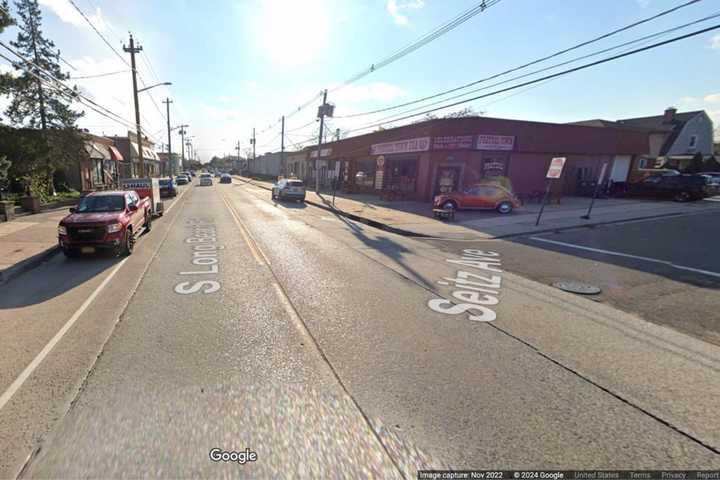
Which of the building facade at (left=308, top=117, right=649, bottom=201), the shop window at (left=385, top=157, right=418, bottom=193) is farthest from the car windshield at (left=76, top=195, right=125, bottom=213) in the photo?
the shop window at (left=385, top=157, right=418, bottom=193)

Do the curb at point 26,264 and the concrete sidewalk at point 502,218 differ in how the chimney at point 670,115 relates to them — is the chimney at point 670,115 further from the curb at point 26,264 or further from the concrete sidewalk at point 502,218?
the curb at point 26,264

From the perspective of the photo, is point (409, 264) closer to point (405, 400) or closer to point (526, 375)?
point (526, 375)

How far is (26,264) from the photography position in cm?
716

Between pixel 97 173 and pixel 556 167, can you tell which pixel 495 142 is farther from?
pixel 97 173

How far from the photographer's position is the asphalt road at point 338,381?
2.35 m

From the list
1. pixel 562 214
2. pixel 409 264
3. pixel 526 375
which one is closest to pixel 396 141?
pixel 562 214

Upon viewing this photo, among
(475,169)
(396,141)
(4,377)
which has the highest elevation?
(396,141)

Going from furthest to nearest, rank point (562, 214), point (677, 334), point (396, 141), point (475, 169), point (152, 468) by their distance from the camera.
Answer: point (396, 141), point (475, 169), point (562, 214), point (677, 334), point (152, 468)

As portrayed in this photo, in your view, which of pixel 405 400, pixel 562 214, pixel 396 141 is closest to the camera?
A: pixel 405 400

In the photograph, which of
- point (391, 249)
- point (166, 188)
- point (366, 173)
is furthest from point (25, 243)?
point (366, 173)

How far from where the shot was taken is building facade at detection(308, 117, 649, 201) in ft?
66.1

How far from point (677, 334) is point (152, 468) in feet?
21.1

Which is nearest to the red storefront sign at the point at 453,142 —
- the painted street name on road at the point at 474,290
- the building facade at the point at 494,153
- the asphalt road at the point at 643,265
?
the building facade at the point at 494,153

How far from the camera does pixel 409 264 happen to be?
7797 mm
